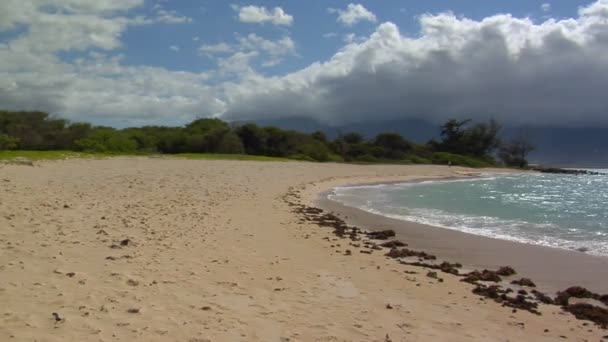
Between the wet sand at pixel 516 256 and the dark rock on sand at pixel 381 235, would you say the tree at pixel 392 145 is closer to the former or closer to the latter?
the wet sand at pixel 516 256

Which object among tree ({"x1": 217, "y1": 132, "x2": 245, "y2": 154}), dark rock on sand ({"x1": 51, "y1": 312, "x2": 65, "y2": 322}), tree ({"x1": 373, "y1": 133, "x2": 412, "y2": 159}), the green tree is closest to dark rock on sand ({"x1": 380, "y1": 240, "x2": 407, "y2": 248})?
dark rock on sand ({"x1": 51, "y1": 312, "x2": 65, "y2": 322})

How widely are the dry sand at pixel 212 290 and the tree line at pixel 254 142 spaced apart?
136 feet

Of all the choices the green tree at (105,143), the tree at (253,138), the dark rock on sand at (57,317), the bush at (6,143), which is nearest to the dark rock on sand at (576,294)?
the dark rock on sand at (57,317)

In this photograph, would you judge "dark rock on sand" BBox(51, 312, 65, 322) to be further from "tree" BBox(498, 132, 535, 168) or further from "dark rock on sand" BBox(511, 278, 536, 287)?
"tree" BBox(498, 132, 535, 168)

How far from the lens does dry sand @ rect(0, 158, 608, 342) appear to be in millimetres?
4910

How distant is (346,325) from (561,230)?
11.4 m

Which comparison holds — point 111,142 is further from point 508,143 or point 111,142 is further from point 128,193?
point 508,143

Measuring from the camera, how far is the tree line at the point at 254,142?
192 ft

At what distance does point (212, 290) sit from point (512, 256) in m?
6.71

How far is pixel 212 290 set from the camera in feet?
20.4

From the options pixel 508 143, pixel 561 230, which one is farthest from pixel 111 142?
pixel 508 143

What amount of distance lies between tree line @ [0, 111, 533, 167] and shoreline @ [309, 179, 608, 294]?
141 ft

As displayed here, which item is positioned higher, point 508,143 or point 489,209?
point 508,143

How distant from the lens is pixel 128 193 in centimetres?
1600
